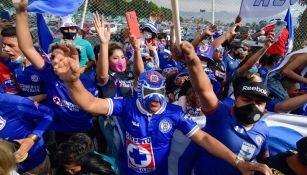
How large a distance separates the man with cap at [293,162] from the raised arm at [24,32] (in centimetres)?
227

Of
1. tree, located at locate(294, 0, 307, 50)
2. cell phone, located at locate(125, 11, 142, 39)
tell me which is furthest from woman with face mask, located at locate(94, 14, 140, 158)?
tree, located at locate(294, 0, 307, 50)

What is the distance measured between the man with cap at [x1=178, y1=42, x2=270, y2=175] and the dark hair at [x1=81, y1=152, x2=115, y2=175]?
82 cm

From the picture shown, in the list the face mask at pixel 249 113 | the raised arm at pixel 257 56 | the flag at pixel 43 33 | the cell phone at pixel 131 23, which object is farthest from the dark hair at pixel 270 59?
the flag at pixel 43 33

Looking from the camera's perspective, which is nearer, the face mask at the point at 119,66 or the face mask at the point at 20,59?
the face mask at the point at 20,59

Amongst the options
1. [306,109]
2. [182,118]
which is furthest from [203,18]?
[182,118]

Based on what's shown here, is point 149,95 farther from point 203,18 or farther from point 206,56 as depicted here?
point 203,18

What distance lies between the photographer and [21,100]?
9.88ft

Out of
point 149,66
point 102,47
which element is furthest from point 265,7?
point 102,47

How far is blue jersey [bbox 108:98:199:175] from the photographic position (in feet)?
9.41

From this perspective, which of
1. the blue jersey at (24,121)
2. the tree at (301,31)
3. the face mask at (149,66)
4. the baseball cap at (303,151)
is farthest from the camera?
the tree at (301,31)

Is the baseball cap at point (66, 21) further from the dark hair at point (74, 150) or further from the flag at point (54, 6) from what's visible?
the dark hair at point (74, 150)

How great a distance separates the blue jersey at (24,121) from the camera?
2.96 meters

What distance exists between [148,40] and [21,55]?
3.07m

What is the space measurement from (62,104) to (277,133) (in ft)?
6.94
